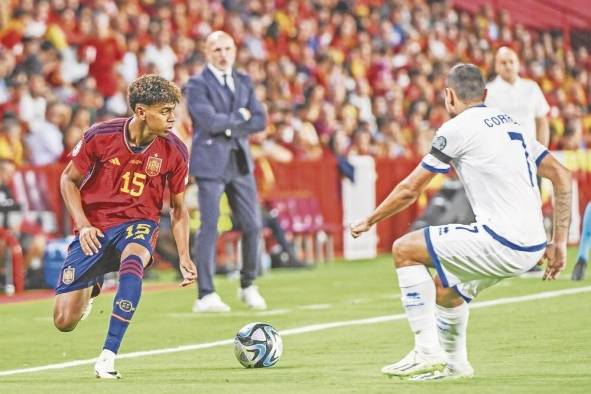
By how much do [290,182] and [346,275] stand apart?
295cm

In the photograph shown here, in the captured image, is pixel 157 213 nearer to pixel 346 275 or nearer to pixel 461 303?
pixel 461 303

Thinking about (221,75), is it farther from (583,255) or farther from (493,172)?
(493,172)

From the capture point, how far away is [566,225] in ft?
27.6

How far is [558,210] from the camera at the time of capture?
27.6 ft

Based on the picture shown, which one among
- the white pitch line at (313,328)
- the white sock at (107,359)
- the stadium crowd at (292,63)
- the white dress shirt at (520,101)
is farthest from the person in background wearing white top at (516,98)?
the white sock at (107,359)

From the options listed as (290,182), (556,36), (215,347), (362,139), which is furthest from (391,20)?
(215,347)

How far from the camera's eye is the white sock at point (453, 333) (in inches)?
320

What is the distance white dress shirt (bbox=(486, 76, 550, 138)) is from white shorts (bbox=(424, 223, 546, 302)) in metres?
7.07

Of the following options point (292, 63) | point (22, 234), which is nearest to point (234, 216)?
point (22, 234)

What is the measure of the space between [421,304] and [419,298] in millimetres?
34

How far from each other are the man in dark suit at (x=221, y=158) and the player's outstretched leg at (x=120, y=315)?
454 cm

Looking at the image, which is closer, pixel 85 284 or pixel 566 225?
pixel 566 225

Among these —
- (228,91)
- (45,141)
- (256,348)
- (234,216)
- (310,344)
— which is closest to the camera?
(256,348)

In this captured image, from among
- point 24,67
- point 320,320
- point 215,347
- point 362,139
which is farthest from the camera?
point 362,139
